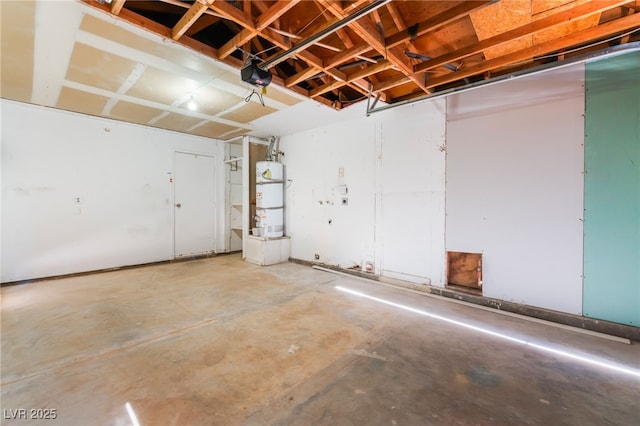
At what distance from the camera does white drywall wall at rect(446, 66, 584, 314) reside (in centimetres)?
263

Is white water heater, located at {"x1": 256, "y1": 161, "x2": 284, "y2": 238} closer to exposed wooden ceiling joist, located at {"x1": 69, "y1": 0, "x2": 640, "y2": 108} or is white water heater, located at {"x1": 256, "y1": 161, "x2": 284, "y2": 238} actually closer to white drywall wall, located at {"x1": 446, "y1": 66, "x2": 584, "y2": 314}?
exposed wooden ceiling joist, located at {"x1": 69, "y1": 0, "x2": 640, "y2": 108}

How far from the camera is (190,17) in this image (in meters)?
2.00

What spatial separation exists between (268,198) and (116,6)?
358cm

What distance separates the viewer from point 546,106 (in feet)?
8.96

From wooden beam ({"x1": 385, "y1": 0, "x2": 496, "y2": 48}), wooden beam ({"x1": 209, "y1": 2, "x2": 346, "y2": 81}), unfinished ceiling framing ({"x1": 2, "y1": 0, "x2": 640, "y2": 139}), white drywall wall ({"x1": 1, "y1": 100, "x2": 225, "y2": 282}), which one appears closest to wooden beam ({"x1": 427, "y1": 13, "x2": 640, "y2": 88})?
unfinished ceiling framing ({"x1": 2, "y1": 0, "x2": 640, "y2": 139})

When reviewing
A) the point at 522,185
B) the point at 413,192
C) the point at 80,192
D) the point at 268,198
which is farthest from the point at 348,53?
the point at 80,192

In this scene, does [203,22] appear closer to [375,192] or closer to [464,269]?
[375,192]

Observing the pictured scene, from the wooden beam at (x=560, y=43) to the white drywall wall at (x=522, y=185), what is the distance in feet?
1.52

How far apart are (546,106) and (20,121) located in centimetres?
684

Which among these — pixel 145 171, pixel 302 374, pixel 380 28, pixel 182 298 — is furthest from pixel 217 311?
pixel 145 171

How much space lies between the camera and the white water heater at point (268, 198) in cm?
519

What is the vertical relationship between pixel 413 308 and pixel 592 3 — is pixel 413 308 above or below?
below

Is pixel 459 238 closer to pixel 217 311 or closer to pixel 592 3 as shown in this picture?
pixel 592 3

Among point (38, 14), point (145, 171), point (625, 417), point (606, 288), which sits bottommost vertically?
point (625, 417)
